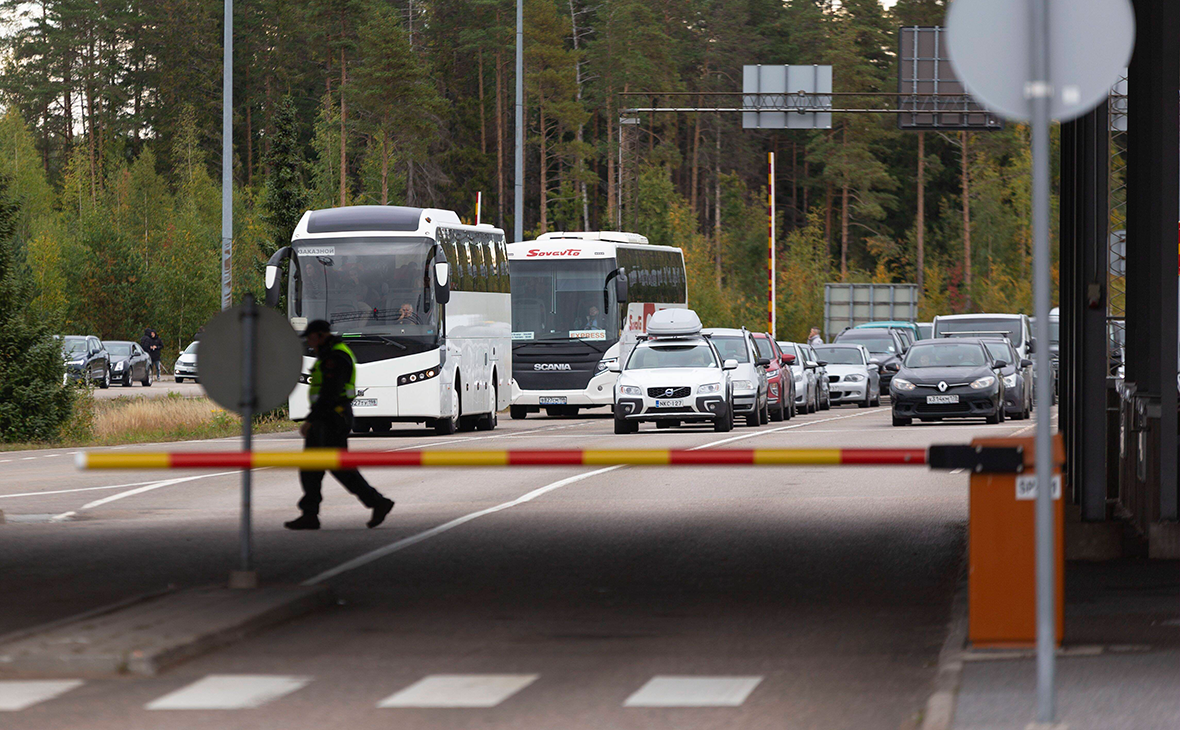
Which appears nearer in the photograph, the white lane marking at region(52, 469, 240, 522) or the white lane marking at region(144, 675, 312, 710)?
the white lane marking at region(144, 675, 312, 710)

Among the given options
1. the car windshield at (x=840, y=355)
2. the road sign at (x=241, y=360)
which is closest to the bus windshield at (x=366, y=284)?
the car windshield at (x=840, y=355)

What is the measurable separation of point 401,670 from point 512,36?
85738mm

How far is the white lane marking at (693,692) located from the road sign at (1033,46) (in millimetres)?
2829

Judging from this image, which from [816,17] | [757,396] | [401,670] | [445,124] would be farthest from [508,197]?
[401,670]

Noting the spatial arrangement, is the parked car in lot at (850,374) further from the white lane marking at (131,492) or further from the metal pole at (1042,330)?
the metal pole at (1042,330)

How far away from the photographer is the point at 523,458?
386 inches

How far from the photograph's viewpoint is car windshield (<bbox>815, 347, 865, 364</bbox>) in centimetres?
5072

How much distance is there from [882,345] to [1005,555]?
151 feet

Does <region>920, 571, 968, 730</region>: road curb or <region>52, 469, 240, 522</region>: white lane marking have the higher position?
<region>920, 571, 968, 730</region>: road curb

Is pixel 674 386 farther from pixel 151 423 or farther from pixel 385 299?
pixel 151 423

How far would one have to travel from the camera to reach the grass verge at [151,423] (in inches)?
1246

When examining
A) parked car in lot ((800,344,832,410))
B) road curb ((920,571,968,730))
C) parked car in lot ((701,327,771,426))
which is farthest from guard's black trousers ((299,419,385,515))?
parked car in lot ((800,344,832,410))

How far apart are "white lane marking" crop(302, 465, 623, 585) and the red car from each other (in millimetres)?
16542

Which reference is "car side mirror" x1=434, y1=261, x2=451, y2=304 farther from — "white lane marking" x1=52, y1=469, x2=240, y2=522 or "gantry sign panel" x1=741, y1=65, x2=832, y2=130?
"gantry sign panel" x1=741, y1=65, x2=832, y2=130
